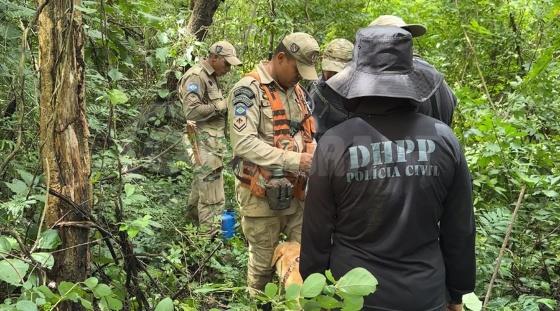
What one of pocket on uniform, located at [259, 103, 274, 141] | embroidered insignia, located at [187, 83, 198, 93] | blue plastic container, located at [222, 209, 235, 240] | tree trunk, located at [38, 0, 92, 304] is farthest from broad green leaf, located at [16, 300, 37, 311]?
embroidered insignia, located at [187, 83, 198, 93]

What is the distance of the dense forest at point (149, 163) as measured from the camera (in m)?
2.10

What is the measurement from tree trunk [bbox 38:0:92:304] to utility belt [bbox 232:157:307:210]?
54.1 inches

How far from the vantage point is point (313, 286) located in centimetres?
142

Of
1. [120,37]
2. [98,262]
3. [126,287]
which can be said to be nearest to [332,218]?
[126,287]

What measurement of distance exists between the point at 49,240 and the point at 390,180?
147cm

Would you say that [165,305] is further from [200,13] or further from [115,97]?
[200,13]

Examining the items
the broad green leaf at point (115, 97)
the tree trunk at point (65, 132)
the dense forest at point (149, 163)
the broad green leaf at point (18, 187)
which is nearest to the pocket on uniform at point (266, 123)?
the dense forest at point (149, 163)

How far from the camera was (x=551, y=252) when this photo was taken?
12.4 feet

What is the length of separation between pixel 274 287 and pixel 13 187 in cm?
138

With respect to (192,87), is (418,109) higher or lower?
lower

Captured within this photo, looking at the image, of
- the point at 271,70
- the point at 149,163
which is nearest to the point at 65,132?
the point at 149,163

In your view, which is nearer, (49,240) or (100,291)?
(100,291)

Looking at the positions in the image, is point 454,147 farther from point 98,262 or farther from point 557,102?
point 557,102

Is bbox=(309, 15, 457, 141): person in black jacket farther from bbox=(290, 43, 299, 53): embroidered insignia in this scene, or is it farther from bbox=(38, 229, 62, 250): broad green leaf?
bbox=(38, 229, 62, 250): broad green leaf
